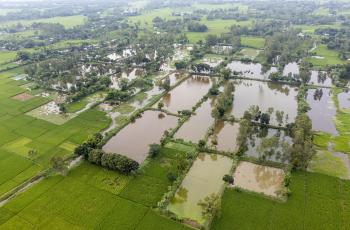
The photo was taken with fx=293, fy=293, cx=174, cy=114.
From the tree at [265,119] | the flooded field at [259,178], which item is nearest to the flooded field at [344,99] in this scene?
the tree at [265,119]

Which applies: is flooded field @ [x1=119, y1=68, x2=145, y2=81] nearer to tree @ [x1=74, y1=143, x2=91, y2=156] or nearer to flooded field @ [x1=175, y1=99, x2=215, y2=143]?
flooded field @ [x1=175, y1=99, x2=215, y2=143]

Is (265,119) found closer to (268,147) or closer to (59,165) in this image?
(268,147)

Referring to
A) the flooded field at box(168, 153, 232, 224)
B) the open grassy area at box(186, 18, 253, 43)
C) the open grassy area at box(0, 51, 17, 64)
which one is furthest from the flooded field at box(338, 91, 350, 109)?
the open grassy area at box(0, 51, 17, 64)

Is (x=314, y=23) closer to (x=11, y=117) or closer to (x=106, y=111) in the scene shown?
(x=106, y=111)

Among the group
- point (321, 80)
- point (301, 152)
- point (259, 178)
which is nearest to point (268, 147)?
point (301, 152)

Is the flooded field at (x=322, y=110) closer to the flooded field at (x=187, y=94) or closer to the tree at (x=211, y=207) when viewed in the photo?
the flooded field at (x=187, y=94)

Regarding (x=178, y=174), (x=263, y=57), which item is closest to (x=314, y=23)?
(x=263, y=57)
